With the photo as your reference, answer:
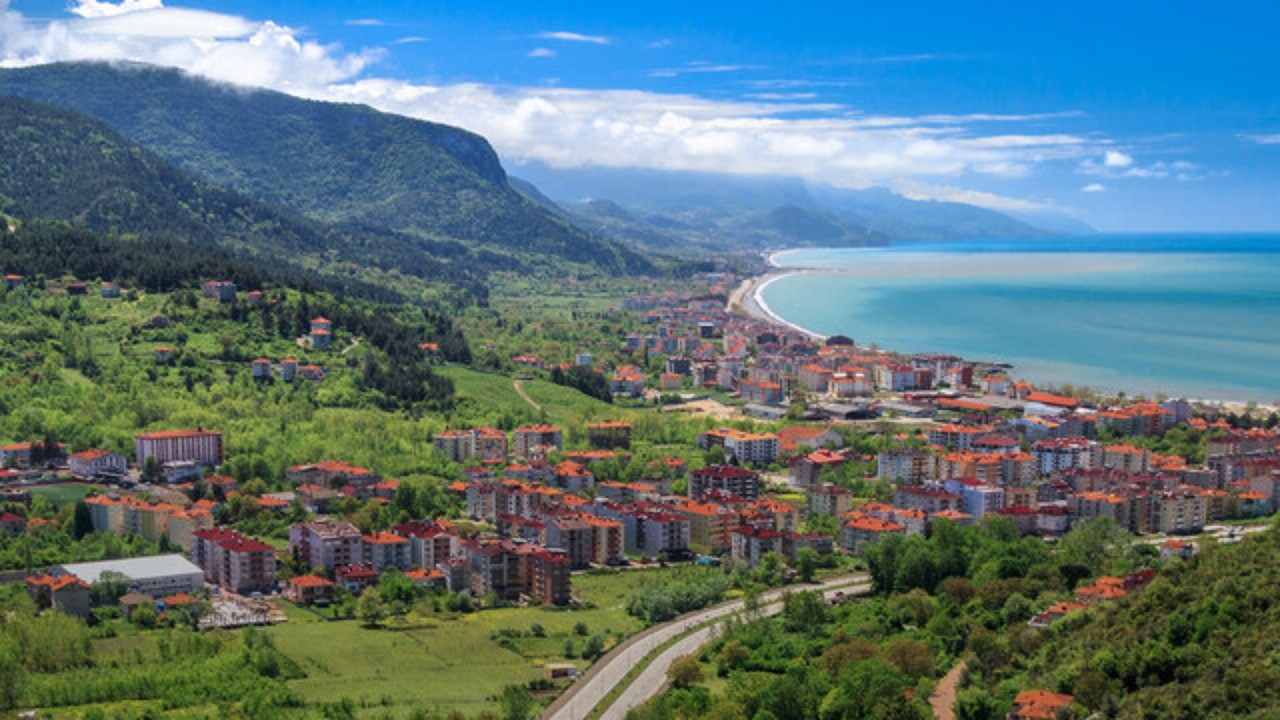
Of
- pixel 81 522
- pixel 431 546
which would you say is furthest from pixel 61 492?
pixel 431 546

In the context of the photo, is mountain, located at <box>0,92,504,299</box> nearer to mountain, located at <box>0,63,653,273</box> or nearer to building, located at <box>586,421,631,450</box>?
mountain, located at <box>0,63,653,273</box>

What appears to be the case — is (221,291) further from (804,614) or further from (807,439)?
(804,614)

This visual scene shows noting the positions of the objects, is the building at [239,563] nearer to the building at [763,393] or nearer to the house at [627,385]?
the house at [627,385]

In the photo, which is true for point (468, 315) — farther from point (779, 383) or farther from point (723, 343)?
point (779, 383)

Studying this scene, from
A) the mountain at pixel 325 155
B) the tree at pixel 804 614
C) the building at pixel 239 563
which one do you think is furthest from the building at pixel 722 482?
the mountain at pixel 325 155

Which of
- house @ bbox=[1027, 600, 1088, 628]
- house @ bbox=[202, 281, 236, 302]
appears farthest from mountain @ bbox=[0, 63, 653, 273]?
house @ bbox=[1027, 600, 1088, 628]

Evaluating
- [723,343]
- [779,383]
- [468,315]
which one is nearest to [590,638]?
[779,383]
